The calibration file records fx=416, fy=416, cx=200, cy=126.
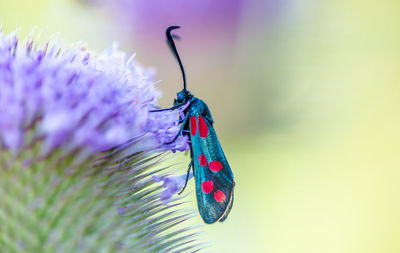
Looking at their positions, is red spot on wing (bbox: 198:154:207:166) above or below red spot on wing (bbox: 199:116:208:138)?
below

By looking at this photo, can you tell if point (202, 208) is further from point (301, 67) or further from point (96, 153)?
point (301, 67)

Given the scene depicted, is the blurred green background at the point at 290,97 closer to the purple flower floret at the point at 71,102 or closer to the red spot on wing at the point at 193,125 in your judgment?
the red spot on wing at the point at 193,125

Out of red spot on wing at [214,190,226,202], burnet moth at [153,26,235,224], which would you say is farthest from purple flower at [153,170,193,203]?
red spot on wing at [214,190,226,202]

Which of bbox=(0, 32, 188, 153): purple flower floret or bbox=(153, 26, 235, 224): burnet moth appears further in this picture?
bbox=(153, 26, 235, 224): burnet moth

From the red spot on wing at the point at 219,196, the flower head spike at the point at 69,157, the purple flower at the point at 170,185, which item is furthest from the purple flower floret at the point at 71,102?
the red spot on wing at the point at 219,196

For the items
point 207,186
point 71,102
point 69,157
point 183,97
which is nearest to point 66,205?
point 69,157

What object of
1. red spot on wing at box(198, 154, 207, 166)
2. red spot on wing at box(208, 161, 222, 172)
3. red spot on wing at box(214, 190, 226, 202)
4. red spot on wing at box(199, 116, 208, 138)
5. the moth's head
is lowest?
red spot on wing at box(214, 190, 226, 202)

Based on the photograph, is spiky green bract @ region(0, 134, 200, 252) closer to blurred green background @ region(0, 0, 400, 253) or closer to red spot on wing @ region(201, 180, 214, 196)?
red spot on wing @ region(201, 180, 214, 196)

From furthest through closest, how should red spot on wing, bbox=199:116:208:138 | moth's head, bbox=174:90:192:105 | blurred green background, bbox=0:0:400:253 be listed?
1. blurred green background, bbox=0:0:400:253
2. moth's head, bbox=174:90:192:105
3. red spot on wing, bbox=199:116:208:138
